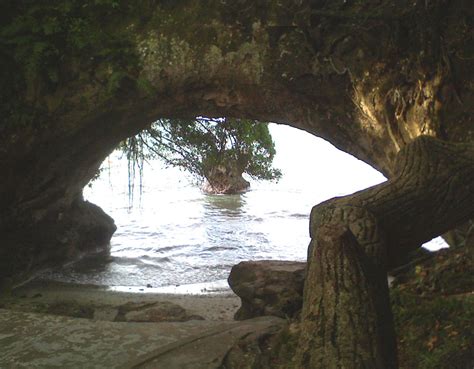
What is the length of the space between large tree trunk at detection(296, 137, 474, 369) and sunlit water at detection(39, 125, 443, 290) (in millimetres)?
5953

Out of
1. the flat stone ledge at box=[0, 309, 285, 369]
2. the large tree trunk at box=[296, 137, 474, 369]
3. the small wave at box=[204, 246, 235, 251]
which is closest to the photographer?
the large tree trunk at box=[296, 137, 474, 369]

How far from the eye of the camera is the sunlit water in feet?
30.1

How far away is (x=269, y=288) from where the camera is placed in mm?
5883

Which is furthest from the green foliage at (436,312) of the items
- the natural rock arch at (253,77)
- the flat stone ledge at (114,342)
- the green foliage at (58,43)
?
the green foliage at (58,43)

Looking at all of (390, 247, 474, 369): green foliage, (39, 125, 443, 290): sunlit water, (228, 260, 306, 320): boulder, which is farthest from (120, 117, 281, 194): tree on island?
(390, 247, 474, 369): green foliage

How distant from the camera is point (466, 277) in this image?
404 cm

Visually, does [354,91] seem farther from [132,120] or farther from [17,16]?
[17,16]

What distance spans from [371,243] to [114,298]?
5.24 m

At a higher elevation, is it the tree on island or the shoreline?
the tree on island

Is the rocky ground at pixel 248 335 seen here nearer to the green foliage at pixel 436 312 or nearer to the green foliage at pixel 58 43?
the green foliage at pixel 436 312

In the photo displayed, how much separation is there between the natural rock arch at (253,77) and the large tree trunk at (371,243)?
213cm

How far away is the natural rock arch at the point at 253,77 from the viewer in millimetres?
5414

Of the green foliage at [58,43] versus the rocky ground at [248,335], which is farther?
the green foliage at [58,43]

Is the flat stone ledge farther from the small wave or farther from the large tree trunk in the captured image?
the small wave
